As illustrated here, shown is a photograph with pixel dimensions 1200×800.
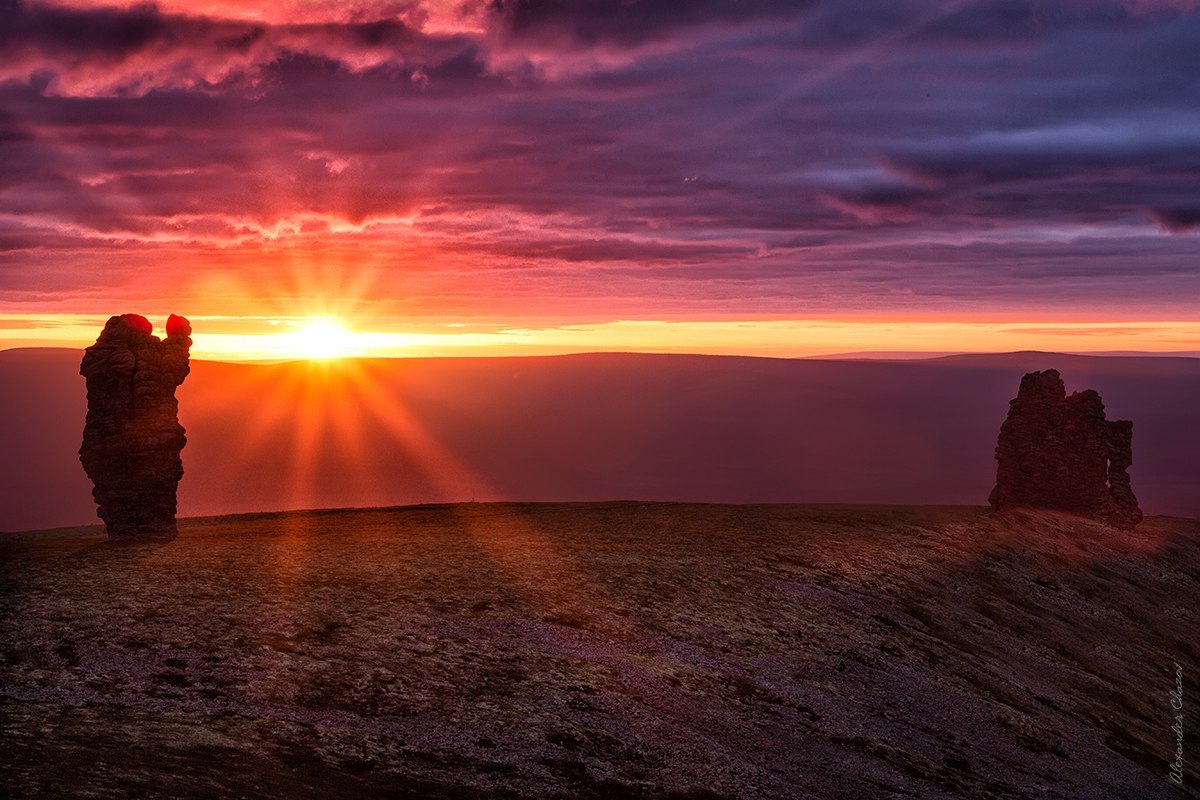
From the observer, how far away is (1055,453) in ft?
233

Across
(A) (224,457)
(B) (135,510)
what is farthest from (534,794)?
(A) (224,457)

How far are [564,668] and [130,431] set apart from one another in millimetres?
24068

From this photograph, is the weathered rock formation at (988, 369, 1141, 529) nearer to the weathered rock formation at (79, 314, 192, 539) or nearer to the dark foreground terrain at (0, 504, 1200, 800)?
the dark foreground terrain at (0, 504, 1200, 800)

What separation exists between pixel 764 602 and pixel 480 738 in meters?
17.4

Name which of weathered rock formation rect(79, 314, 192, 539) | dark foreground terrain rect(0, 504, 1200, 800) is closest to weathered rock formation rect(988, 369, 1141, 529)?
dark foreground terrain rect(0, 504, 1200, 800)

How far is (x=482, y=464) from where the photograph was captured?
183 m

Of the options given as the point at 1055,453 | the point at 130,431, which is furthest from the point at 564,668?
the point at 1055,453

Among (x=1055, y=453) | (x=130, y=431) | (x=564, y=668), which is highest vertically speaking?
(x=130, y=431)

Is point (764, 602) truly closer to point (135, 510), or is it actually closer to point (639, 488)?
point (135, 510)

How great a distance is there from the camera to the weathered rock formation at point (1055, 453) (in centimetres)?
7044

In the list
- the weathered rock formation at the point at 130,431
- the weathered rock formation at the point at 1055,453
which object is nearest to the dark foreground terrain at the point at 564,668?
the weathered rock formation at the point at 130,431

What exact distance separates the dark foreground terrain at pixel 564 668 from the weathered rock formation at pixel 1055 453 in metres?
18.2

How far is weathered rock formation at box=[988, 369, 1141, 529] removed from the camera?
70.4m

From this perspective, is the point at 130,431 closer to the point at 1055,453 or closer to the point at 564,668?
the point at 564,668
